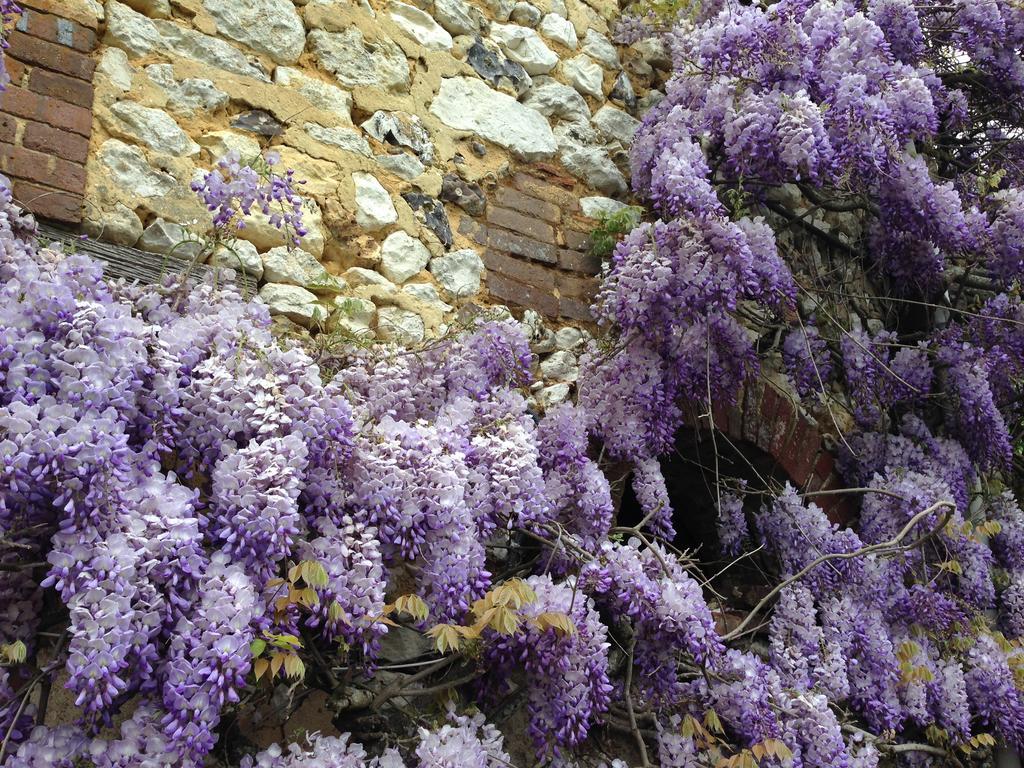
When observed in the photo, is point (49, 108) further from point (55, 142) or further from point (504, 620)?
point (504, 620)

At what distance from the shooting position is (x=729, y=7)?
3451 mm

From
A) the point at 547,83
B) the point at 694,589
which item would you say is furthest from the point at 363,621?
the point at 547,83

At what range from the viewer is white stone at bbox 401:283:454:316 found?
8.92 ft

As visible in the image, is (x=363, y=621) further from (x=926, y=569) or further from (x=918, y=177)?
(x=918, y=177)

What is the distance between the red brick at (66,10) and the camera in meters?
2.29

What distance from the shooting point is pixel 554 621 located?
6.79 ft

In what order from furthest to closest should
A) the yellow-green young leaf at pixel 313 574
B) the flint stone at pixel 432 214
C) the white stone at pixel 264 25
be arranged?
the flint stone at pixel 432 214
the white stone at pixel 264 25
the yellow-green young leaf at pixel 313 574

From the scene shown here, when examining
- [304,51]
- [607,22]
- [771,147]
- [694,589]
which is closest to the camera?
[694,589]

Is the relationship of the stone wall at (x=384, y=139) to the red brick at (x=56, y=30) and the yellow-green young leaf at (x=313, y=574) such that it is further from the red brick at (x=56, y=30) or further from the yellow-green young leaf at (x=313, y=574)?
the yellow-green young leaf at (x=313, y=574)

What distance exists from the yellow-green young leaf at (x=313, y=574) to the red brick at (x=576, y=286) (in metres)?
1.55

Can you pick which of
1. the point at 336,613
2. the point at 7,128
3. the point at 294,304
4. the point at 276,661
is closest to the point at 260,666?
the point at 276,661

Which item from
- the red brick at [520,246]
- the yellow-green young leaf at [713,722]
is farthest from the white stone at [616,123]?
the yellow-green young leaf at [713,722]

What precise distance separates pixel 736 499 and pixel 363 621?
183 centimetres

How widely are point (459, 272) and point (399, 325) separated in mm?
320
